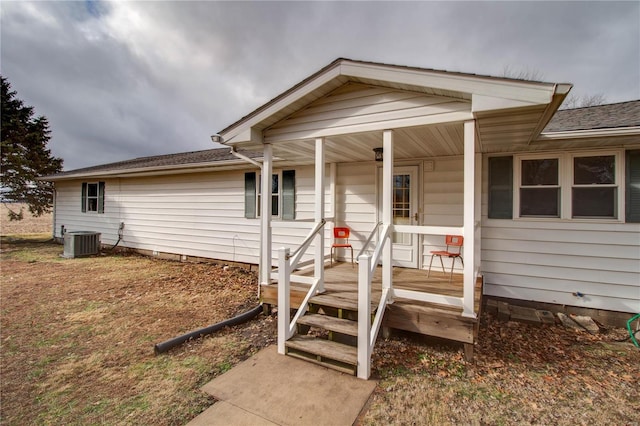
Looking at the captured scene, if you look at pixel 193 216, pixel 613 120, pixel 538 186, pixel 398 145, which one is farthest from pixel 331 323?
pixel 193 216

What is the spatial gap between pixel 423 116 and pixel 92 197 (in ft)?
42.4

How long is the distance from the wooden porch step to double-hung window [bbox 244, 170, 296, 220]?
13.0 ft

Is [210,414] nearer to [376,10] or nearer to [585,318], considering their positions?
[585,318]

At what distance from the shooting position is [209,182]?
26.6 feet

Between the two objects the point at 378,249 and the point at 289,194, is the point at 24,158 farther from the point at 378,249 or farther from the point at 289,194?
the point at 378,249

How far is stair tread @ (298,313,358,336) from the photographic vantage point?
305cm

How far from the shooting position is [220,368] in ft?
9.80

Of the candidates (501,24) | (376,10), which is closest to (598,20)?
(501,24)

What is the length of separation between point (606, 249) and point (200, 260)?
29.5 feet

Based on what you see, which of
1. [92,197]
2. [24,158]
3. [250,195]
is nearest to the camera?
[250,195]

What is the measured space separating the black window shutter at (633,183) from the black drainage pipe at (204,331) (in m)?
5.77

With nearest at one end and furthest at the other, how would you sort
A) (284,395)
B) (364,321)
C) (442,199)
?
(284,395)
(364,321)
(442,199)

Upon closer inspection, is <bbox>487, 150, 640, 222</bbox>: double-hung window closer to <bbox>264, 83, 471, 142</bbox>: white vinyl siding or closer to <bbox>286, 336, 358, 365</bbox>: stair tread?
<bbox>264, 83, 471, 142</bbox>: white vinyl siding

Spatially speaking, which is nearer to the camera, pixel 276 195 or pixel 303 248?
pixel 303 248
